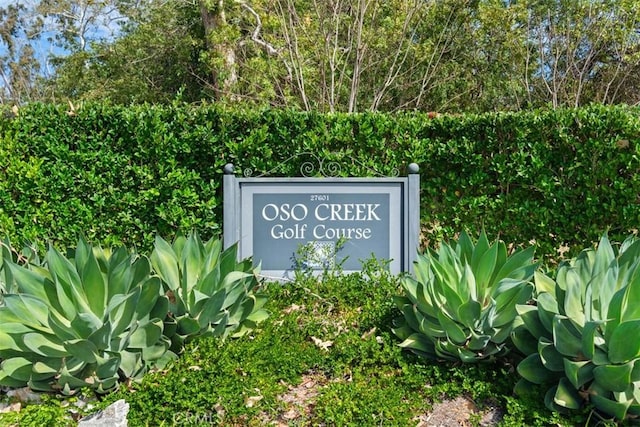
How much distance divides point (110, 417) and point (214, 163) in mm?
2953

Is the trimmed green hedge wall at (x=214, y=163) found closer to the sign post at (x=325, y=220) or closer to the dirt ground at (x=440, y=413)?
the sign post at (x=325, y=220)

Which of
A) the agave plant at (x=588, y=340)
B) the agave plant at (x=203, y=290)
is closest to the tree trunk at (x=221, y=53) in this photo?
the agave plant at (x=203, y=290)

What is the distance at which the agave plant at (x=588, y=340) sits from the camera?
2219mm

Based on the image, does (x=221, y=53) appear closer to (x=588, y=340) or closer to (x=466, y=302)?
(x=466, y=302)

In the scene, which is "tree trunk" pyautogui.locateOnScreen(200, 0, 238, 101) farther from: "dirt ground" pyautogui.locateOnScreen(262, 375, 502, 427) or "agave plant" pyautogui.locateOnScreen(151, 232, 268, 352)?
"dirt ground" pyautogui.locateOnScreen(262, 375, 502, 427)

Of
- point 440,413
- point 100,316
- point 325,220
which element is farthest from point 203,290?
point 325,220

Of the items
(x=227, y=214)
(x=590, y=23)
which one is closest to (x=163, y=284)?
(x=227, y=214)

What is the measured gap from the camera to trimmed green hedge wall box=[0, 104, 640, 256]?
481cm

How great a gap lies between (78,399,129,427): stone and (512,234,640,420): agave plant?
6.75ft

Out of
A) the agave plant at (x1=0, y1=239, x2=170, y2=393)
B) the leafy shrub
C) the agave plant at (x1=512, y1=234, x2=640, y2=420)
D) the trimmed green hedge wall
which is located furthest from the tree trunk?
the agave plant at (x1=512, y1=234, x2=640, y2=420)

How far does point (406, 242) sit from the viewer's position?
445 cm

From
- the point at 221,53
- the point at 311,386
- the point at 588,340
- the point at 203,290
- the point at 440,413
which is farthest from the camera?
the point at 221,53

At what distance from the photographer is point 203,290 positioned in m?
2.98

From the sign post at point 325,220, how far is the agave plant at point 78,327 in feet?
5.77
